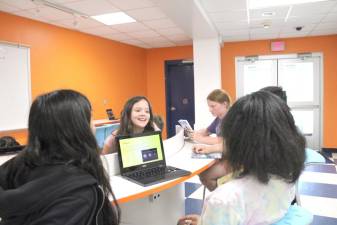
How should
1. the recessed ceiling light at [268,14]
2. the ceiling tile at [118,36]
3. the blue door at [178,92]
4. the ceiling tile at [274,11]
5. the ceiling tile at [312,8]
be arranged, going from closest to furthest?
the ceiling tile at [312,8], the ceiling tile at [274,11], the recessed ceiling light at [268,14], the ceiling tile at [118,36], the blue door at [178,92]

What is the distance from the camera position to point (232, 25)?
5059 millimetres

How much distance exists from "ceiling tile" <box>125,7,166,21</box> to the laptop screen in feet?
8.87

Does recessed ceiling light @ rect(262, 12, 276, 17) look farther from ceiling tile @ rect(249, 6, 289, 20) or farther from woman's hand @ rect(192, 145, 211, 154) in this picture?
woman's hand @ rect(192, 145, 211, 154)

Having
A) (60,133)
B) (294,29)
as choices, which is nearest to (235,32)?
(294,29)

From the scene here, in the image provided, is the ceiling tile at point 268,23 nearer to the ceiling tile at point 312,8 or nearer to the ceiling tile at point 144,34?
the ceiling tile at point 312,8

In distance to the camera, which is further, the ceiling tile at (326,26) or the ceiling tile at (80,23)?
the ceiling tile at (326,26)

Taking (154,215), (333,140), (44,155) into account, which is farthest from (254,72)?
(44,155)

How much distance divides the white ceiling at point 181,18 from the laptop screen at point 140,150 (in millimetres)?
2034

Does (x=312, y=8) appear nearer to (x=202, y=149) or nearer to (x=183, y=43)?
(x=202, y=149)

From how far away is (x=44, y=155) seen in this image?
0.92 m

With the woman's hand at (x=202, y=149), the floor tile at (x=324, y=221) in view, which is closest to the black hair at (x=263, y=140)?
the woman's hand at (x=202, y=149)

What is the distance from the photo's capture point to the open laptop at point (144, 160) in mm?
1743

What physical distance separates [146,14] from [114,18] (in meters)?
0.56

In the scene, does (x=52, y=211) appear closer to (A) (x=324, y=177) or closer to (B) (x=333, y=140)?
(A) (x=324, y=177)
